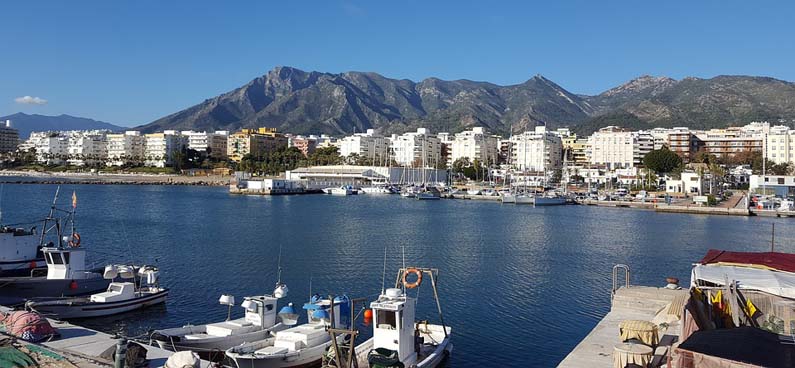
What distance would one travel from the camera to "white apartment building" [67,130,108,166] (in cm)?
14349

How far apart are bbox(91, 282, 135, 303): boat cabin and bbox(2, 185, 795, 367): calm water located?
0.57 meters

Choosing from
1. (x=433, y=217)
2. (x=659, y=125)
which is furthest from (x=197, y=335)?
(x=659, y=125)

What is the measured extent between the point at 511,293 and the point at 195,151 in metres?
130

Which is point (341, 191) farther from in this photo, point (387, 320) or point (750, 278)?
point (750, 278)

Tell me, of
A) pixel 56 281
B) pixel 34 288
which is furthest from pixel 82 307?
pixel 34 288

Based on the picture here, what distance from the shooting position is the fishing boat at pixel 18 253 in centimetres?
1934

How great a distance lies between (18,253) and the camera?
19.9 meters

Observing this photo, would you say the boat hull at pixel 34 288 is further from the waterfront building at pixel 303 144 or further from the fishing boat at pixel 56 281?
the waterfront building at pixel 303 144

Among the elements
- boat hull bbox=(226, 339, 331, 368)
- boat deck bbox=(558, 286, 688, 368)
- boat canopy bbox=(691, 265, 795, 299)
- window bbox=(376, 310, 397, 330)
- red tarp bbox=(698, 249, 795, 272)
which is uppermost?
red tarp bbox=(698, 249, 795, 272)

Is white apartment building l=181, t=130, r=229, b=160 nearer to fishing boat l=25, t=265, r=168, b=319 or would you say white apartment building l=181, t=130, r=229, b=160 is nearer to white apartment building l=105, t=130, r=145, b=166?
white apartment building l=105, t=130, r=145, b=166

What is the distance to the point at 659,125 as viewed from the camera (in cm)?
17612

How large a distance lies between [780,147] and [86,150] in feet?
475

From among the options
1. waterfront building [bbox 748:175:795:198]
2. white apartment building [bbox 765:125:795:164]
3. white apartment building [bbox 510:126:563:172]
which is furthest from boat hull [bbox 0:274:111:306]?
white apartment building [bbox 510:126:563:172]

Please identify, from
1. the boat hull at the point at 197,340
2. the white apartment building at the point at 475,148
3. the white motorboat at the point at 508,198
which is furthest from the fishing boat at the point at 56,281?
the white apartment building at the point at 475,148
